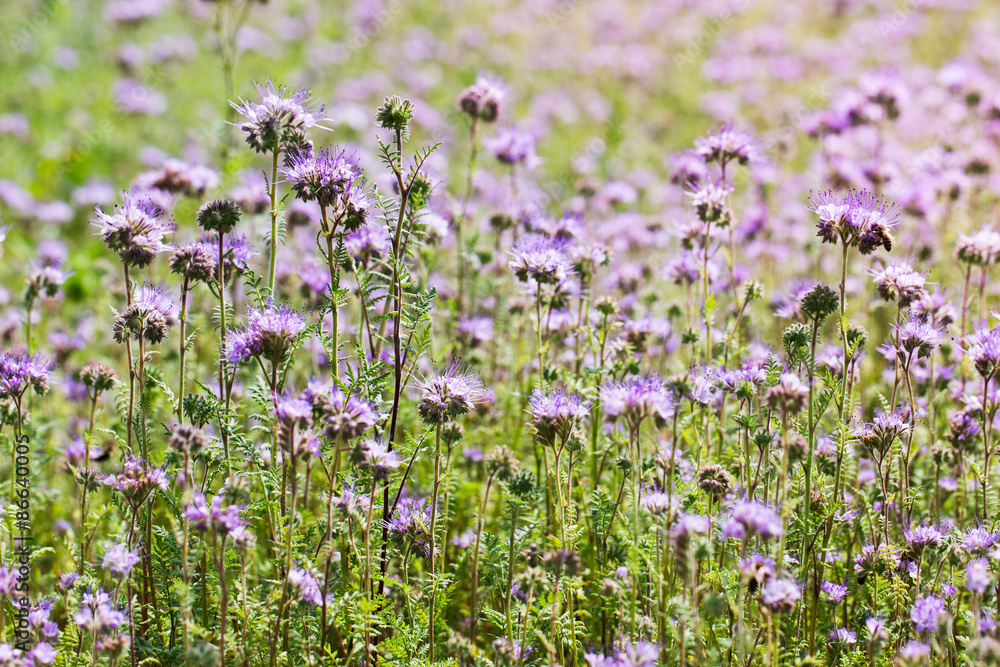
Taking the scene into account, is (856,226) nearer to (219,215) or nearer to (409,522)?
(409,522)

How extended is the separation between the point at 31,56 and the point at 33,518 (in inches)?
415

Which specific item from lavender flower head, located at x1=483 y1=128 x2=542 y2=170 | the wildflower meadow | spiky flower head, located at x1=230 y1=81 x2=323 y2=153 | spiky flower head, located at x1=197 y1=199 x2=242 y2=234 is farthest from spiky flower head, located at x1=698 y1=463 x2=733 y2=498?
lavender flower head, located at x1=483 y1=128 x2=542 y2=170

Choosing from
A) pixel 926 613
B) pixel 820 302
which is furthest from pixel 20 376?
pixel 926 613

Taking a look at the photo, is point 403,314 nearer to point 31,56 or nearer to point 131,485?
point 131,485

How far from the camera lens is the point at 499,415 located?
5.49 m

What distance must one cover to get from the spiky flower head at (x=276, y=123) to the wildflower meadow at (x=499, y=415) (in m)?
0.01

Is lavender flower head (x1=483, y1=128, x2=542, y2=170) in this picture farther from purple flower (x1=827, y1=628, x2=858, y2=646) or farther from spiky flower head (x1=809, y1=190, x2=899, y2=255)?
purple flower (x1=827, y1=628, x2=858, y2=646)

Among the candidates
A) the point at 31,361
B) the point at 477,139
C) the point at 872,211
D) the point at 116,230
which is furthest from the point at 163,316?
the point at 872,211

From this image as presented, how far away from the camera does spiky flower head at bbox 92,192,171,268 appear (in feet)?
12.5

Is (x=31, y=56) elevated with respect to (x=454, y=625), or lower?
elevated

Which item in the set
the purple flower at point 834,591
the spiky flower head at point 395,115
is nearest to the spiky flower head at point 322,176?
the spiky flower head at point 395,115

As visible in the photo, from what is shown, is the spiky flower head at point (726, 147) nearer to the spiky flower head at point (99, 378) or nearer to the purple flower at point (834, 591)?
the purple flower at point (834, 591)

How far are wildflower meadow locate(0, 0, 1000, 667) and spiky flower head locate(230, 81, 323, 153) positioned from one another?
0.01 m

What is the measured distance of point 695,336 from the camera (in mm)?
4961
